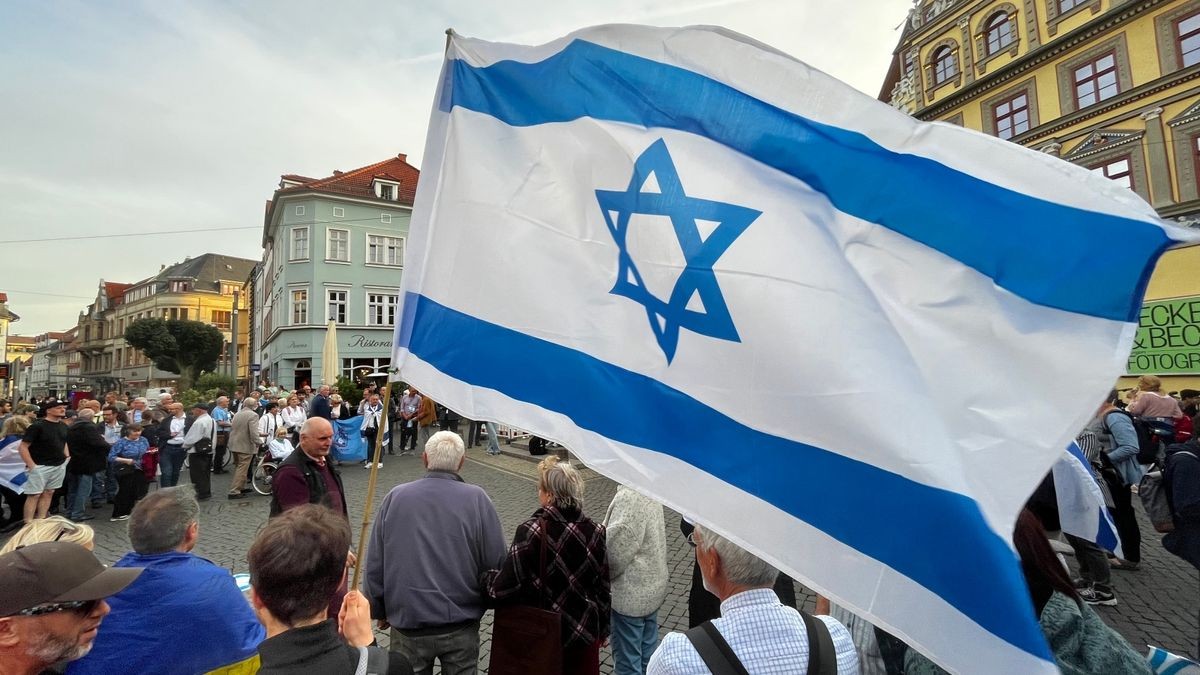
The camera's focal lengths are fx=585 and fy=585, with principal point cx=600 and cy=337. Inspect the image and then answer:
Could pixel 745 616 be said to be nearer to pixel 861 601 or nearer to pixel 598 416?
pixel 861 601

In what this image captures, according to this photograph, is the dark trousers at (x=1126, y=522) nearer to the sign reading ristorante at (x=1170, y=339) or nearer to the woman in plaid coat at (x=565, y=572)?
the woman in plaid coat at (x=565, y=572)

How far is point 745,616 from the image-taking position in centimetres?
166

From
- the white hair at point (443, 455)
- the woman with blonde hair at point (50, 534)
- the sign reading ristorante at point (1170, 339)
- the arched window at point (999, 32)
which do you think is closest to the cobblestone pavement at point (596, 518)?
the white hair at point (443, 455)

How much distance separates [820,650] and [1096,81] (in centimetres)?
2746

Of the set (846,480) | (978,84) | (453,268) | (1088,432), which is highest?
(978,84)

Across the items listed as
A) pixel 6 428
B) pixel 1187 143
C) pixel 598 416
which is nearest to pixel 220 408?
pixel 6 428

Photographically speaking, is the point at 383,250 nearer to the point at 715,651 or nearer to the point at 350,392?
the point at 350,392

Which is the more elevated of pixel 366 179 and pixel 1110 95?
pixel 366 179

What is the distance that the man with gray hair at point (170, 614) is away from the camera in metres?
2.08

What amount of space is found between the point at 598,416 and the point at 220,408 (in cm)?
1363

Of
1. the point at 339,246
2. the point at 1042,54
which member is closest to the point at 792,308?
the point at 1042,54

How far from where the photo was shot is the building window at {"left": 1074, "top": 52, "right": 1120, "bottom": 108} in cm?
2028

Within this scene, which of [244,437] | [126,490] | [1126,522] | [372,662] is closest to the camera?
[372,662]

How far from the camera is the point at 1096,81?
68.1 ft
